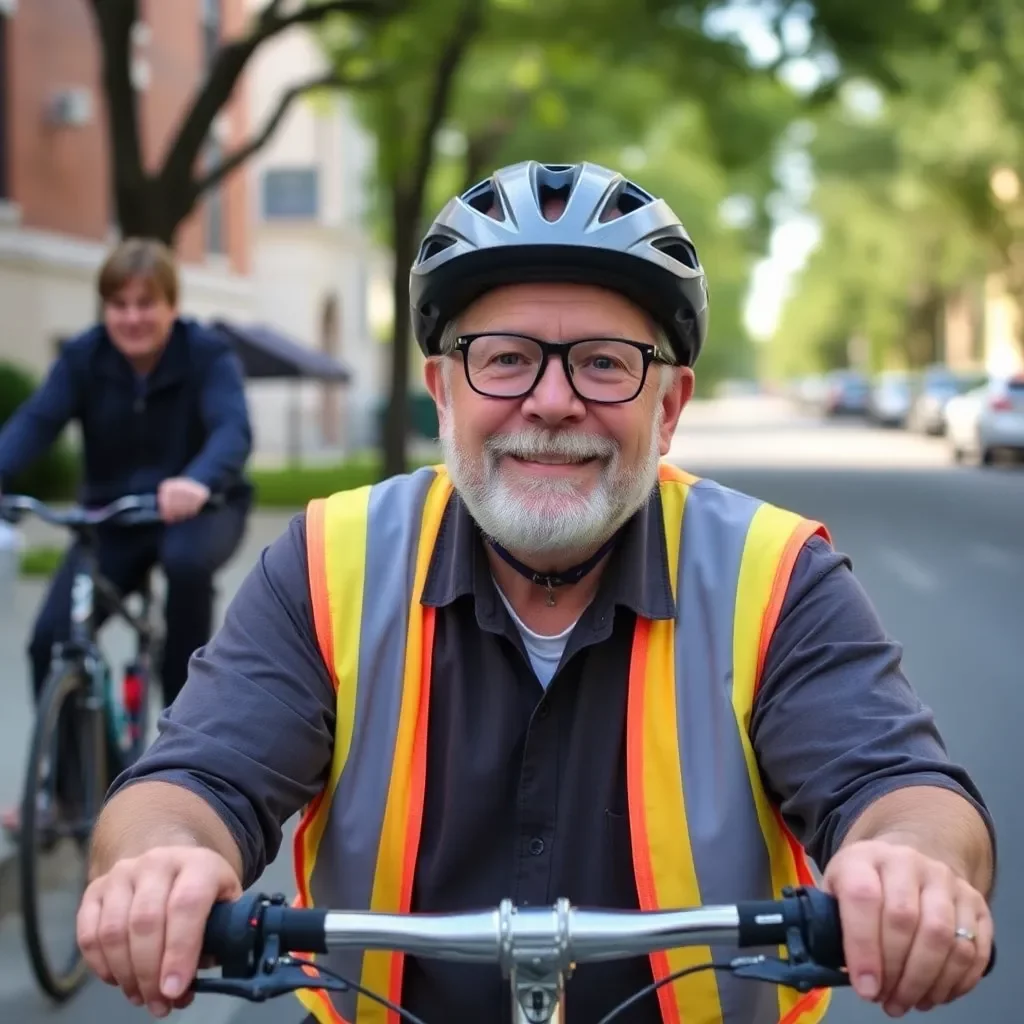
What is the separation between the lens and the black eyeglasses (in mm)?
2430

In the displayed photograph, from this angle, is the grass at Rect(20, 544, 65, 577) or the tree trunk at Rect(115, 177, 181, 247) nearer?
the grass at Rect(20, 544, 65, 577)

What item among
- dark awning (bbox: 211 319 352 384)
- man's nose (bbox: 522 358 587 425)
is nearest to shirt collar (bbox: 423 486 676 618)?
man's nose (bbox: 522 358 587 425)

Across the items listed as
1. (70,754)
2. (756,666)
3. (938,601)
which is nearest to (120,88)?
(938,601)

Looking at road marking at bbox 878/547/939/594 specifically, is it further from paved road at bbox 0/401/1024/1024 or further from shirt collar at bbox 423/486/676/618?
shirt collar at bbox 423/486/676/618

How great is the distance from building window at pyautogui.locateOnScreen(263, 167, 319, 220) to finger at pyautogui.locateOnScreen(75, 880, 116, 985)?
4138 cm

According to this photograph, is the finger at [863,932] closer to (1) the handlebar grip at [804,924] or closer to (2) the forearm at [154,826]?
(1) the handlebar grip at [804,924]

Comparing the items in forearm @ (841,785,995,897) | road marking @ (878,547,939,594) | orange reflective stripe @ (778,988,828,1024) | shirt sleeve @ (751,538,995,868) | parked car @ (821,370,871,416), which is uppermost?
shirt sleeve @ (751,538,995,868)

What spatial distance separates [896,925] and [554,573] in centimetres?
86

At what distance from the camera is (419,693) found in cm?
235

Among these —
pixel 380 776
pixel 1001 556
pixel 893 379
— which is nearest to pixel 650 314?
pixel 380 776

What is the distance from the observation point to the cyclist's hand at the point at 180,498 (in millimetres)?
5004

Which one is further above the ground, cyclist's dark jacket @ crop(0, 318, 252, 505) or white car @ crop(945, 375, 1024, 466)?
cyclist's dark jacket @ crop(0, 318, 252, 505)

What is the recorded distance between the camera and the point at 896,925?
1803 mm

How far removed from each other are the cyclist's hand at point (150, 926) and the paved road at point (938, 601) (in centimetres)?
283
